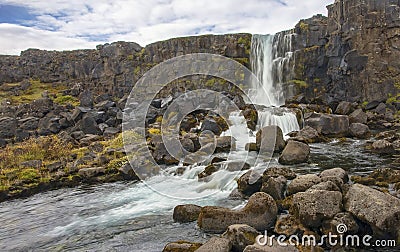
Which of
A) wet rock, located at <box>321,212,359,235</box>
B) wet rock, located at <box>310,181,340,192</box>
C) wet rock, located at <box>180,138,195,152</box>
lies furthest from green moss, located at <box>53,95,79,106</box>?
wet rock, located at <box>321,212,359,235</box>

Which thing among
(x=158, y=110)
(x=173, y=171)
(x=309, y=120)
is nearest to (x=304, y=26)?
(x=309, y=120)

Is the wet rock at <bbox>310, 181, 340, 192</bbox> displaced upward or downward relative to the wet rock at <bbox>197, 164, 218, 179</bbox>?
upward

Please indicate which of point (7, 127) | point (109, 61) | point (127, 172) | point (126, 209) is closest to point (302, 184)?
point (126, 209)

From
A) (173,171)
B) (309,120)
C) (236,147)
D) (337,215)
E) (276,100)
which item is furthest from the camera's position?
(276,100)

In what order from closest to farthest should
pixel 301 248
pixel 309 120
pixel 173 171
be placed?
pixel 301 248, pixel 173 171, pixel 309 120

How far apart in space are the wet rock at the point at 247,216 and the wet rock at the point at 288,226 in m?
0.32

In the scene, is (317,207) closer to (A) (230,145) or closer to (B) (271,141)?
(B) (271,141)

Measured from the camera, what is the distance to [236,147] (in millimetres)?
23734

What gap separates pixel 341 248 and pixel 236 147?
15.2m

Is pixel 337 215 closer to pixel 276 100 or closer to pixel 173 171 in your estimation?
pixel 173 171

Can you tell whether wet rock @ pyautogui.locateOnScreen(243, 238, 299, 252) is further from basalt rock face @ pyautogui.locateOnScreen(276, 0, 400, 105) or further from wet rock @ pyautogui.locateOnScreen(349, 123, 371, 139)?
basalt rock face @ pyautogui.locateOnScreen(276, 0, 400, 105)

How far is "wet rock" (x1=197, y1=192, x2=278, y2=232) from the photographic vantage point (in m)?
10.2

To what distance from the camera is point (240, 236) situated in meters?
8.75

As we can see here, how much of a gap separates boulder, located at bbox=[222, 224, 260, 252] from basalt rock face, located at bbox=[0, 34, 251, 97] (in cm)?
3824
